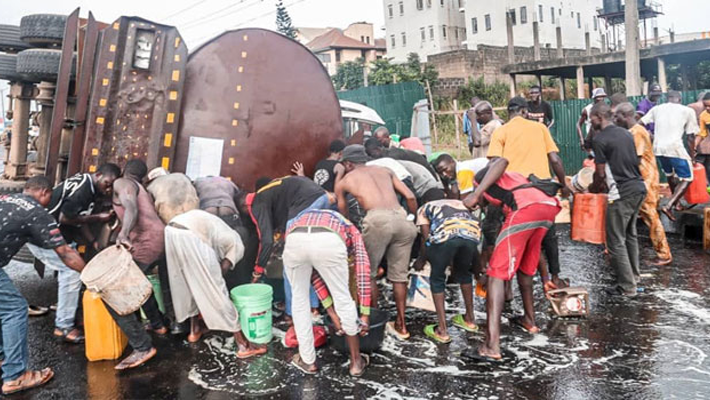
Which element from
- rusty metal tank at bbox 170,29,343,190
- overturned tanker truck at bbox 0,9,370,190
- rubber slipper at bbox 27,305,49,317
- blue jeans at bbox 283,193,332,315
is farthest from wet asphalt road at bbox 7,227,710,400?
rusty metal tank at bbox 170,29,343,190

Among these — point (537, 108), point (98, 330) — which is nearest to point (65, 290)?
point (98, 330)

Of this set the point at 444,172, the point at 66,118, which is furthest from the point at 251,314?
the point at 66,118

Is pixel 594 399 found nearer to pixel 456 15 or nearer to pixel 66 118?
pixel 66 118

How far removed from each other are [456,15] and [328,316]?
45184mm

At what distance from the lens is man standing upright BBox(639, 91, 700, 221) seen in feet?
25.3

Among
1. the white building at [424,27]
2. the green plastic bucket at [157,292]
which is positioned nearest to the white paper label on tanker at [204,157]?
the green plastic bucket at [157,292]

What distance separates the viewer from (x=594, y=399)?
359 centimetres

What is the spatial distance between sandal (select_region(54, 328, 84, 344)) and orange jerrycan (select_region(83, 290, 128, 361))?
48 cm

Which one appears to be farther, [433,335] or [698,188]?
[698,188]

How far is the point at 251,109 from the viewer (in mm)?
6699

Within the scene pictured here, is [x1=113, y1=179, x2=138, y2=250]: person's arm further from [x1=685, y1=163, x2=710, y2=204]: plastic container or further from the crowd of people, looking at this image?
[x1=685, y1=163, x2=710, y2=204]: plastic container

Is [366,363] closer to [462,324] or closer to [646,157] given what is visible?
[462,324]

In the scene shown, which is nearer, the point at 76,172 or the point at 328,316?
the point at 328,316

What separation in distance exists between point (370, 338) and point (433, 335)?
2.08 feet
